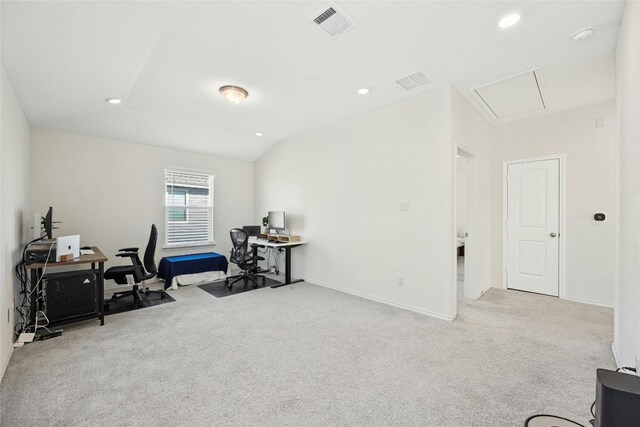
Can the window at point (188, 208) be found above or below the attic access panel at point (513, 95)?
below

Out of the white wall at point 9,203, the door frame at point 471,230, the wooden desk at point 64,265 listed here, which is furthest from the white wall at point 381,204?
the white wall at point 9,203

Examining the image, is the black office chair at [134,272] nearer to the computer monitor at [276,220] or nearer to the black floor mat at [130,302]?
Result: the black floor mat at [130,302]

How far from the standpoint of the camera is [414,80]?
3.20 metres

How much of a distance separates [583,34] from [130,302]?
5783 millimetres

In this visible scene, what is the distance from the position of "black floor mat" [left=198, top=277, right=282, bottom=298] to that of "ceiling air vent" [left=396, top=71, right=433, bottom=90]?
3.68m


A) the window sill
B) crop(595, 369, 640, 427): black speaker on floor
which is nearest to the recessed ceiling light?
crop(595, 369, 640, 427): black speaker on floor

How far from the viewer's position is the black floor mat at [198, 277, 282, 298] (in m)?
4.40

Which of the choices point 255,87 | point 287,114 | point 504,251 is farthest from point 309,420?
point 504,251

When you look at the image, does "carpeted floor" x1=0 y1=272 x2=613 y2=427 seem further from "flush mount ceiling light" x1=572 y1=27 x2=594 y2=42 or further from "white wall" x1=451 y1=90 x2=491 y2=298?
"flush mount ceiling light" x1=572 y1=27 x2=594 y2=42

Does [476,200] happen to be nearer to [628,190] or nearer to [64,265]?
[628,190]

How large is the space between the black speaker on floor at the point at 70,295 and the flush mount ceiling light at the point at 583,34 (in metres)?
5.17

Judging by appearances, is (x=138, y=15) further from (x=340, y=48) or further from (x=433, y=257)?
(x=433, y=257)

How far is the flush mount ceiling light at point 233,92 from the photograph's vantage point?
3.32 m

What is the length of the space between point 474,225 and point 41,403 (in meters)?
4.81
